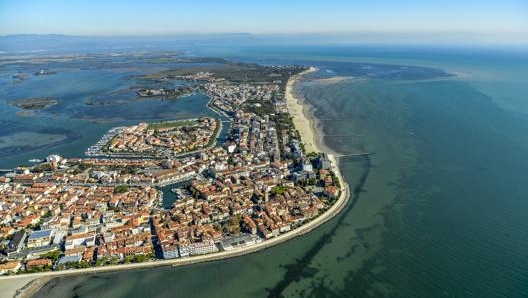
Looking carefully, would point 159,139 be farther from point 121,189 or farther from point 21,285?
point 21,285

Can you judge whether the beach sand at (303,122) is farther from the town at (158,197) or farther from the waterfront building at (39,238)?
the waterfront building at (39,238)

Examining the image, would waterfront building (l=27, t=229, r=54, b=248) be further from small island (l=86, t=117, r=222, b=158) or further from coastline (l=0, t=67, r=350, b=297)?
small island (l=86, t=117, r=222, b=158)

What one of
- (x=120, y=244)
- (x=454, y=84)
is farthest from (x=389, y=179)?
(x=454, y=84)

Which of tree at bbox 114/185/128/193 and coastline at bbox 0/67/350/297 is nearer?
coastline at bbox 0/67/350/297

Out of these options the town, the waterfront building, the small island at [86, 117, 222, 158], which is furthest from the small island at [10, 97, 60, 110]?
the waterfront building

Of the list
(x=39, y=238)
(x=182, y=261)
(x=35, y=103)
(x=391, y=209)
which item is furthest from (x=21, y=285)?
(x=35, y=103)

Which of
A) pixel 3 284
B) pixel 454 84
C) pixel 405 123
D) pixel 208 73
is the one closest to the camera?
pixel 3 284

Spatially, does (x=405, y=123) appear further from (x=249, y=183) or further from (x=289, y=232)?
(x=289, y=232)
